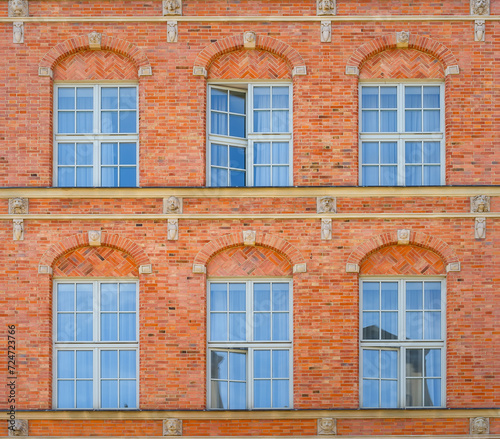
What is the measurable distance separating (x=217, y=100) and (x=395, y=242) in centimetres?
432

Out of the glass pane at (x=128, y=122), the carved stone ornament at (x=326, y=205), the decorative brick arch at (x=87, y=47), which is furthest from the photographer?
the glass pane at (x=128, y=122)

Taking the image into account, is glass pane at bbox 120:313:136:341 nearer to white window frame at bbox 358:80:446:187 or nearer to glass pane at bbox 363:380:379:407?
glass pane at bbox 363:380:379:407

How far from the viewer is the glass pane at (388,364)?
1728cm

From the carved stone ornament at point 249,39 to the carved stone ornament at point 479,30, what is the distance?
13.7 ft

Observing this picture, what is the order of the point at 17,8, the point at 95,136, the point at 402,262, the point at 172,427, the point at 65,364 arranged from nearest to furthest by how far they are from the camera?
the point at 172,427
the point at 65,364
the point at 402,262
the point at 17,8
the point at 95,136

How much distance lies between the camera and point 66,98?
1797 cm

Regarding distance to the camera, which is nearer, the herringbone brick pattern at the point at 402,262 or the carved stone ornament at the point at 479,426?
the carved stone ornament at the point at 479,426

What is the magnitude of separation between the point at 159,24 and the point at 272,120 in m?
2.81

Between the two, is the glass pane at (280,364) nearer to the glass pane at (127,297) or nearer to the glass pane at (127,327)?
the glass pane at (127,327)

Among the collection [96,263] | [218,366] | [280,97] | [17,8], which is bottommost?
[218,366]

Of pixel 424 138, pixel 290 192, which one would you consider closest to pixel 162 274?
pixel 290 192

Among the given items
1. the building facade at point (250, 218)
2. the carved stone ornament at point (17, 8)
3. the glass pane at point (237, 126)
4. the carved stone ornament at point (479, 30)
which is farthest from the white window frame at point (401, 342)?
the carved stone ornament at point (17, 8)

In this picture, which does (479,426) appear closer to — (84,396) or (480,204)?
(480,204)

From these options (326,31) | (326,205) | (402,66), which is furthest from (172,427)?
(402,66)
